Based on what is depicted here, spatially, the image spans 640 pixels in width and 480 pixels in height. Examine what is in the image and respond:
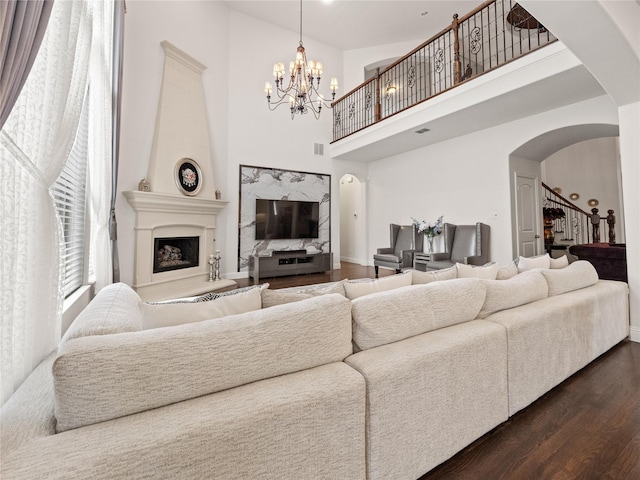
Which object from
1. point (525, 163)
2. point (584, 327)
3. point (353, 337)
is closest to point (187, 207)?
point (353, 337)

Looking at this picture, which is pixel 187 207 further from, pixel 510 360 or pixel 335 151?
pixel 510 360

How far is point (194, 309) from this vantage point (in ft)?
3.66

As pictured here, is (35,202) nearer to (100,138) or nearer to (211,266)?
(100,138)

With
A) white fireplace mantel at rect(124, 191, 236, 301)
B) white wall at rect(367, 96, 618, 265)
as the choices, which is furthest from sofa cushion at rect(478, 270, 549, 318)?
white fireplace mantel at rect(124, 191, 236, 301)

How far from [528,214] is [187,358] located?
5959 millimetres

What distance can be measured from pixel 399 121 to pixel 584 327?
4212 mm

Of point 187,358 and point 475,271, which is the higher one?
point 475,271

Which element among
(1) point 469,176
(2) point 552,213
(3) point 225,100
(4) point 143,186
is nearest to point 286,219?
(3) point 225,100

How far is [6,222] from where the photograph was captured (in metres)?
1.07

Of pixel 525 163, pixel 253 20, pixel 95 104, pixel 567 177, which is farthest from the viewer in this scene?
pixel 567 177

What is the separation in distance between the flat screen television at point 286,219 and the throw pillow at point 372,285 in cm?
480

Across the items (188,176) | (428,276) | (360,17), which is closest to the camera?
(428,276)

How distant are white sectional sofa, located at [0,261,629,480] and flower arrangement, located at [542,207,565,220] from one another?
21.0 feet

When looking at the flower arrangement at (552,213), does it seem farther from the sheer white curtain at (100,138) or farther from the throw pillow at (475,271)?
the sheer white curtain at (100,138)
